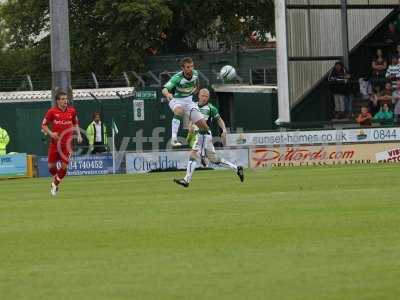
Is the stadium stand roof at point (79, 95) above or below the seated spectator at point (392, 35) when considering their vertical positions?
below

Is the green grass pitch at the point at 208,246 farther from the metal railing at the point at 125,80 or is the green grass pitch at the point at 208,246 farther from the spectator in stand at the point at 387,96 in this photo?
the metal railing at the point at 125,80

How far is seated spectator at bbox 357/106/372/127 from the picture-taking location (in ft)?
124

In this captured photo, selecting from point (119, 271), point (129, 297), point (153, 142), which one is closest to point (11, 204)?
point (119, 271)

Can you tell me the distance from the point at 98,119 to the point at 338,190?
2039cm

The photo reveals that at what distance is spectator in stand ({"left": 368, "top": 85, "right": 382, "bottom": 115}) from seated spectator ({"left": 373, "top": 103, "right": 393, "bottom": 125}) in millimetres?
534

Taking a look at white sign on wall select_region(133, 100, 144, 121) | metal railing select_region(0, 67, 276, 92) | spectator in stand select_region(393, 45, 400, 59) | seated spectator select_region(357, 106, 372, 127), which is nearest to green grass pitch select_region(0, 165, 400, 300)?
seated spectator select_region(357, 106, 372, 127)

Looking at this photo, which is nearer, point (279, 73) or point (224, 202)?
point (224, 202)

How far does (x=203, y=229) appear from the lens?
529 inches

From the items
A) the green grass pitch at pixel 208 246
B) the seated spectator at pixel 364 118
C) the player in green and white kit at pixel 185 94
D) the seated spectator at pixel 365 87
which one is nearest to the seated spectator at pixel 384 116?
the seated spectator at pixel 364 118

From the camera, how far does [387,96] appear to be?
131 feet

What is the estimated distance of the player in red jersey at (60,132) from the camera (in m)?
23.3

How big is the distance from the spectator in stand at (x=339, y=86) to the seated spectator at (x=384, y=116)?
1899 millimetres

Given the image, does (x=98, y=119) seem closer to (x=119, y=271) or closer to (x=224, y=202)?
(x=224, y=202)

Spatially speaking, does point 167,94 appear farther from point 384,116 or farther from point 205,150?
point 384,116
